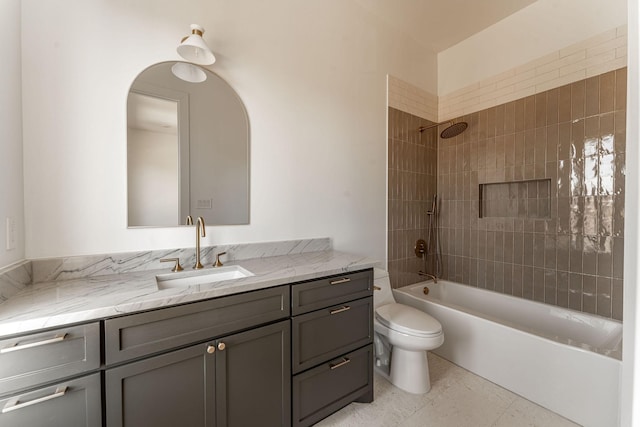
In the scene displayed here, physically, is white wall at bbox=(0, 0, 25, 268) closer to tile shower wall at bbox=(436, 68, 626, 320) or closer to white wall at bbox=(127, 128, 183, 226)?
white wall at bbox=(127, 128, 183, 226)

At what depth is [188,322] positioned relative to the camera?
3.47 feet

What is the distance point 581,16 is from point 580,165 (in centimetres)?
118

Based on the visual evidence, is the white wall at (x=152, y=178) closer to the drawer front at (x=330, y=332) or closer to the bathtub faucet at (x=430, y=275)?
the drawer front at (x=330, y=332)

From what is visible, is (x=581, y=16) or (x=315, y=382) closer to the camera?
(x=315, y=382)

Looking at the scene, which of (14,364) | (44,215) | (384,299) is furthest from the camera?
(384,299)

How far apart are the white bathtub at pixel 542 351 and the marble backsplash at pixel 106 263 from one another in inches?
62.0

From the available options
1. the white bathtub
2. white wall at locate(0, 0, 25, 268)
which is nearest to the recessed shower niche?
the white bathtub

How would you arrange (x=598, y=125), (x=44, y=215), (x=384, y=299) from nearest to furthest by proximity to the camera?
(x=44, y=215), (x=598, y=125), (x=384, y=299)

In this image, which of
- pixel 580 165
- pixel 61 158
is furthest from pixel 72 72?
pixel 580 165

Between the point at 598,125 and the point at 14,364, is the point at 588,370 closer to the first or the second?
the point at 598,125

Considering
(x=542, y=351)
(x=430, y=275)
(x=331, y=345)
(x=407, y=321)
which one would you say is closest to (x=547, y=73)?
(x=430, y=275)

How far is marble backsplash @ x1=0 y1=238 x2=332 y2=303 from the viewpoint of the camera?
3.51 feet

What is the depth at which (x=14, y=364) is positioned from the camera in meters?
0.80

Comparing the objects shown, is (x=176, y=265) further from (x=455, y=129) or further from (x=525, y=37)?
(x=525, y=37)
